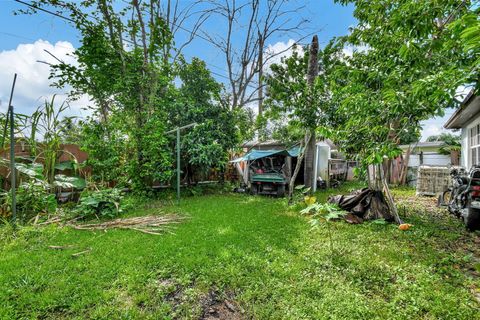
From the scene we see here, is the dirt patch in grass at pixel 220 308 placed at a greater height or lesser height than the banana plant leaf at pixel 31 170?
lesser

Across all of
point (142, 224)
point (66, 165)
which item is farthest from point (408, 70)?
point (66, 165)

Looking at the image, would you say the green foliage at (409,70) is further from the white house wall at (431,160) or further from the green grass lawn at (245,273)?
the white house wall at (431,160)

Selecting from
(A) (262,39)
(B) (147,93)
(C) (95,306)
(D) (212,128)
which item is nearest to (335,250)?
(C) (95,306)

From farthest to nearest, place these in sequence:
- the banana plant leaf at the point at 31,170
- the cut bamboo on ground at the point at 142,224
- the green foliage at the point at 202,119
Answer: the green foliage at the point at 202,119 < the banana plant leaf at the point at 31,170 < the cut bamboo on ground at the point at 142,224

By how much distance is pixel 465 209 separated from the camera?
4.51 meters

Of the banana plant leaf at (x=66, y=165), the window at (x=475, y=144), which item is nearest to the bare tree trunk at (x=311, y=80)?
the window at (x=475, y=144)

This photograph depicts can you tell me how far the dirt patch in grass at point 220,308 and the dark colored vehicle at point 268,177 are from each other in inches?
245

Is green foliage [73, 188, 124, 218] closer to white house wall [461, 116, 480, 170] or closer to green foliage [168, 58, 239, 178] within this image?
→ green foliage [168, 58, 239, 178]

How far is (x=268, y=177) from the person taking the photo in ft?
28.1

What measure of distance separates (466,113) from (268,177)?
598 centimetres

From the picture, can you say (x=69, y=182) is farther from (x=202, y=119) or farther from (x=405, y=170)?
(x=405, y=170)

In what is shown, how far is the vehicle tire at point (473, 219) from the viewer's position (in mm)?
4266

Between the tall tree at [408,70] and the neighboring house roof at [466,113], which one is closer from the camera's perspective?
the tall tree at [408,70]

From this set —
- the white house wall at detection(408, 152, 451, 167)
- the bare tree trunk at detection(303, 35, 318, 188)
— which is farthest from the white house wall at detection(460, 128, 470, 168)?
the bare tree trunk at detection(303, 35, 318, 188)
